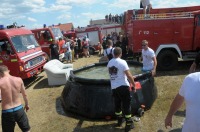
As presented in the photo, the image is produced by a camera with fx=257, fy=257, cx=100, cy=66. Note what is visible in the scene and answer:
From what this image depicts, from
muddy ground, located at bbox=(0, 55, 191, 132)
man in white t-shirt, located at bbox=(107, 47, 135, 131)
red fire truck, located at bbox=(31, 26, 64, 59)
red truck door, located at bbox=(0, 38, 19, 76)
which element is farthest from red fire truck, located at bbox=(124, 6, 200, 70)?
red fire truck, located at bbox=(31, 26, 64, 59)

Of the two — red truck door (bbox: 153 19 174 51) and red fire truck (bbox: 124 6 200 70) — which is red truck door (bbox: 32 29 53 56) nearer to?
red fire truck (bbox: 124 6 200 70)

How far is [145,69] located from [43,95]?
168 inches

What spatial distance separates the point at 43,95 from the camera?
10289 mm

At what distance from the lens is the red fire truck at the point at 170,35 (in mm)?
12023

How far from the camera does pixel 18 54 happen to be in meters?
11.7

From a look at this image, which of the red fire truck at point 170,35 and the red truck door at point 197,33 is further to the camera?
the red fire truck at point 170,35

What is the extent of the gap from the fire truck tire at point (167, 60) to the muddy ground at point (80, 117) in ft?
4.27

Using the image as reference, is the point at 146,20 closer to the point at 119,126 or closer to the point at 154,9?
the point at 154,9

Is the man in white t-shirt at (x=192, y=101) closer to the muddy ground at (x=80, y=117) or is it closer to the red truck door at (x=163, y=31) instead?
the muddy ground at (x=80, y=117)

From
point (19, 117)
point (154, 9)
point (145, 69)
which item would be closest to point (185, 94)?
point (19, 117)

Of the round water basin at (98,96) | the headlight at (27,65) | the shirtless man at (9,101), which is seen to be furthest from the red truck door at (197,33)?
the shirtless man at (9,101)

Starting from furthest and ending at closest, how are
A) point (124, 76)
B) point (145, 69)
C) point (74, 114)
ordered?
point (145, 69)
point (74, 114)
point (124, 76)

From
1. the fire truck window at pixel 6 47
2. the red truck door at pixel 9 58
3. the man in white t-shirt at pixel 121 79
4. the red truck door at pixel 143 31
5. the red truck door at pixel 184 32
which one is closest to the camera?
the man in white t-shirt at pixel 121 79

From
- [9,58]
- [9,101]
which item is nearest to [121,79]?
[9,101]
